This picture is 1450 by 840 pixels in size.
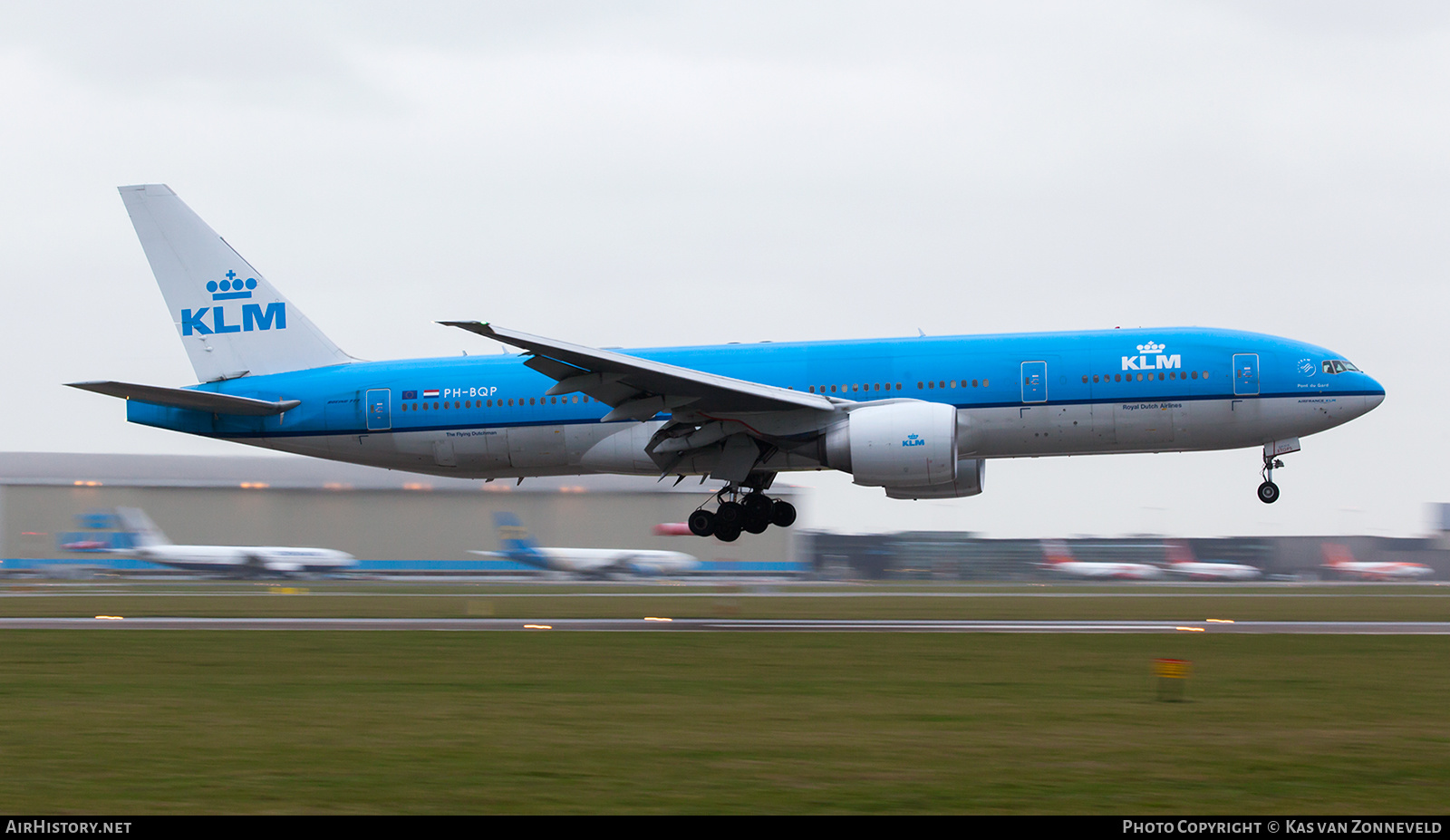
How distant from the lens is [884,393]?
106ft

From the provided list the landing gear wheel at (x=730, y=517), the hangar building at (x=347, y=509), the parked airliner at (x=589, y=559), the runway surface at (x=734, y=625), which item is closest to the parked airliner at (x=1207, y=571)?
the hangar building at (x=347, y=509)

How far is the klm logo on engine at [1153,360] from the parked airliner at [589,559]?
1917 inches

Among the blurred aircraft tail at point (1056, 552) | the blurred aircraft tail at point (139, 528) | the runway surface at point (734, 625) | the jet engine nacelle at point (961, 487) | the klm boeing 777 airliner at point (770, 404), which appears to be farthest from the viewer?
the blurred aircraft tail at point (1056, 552)

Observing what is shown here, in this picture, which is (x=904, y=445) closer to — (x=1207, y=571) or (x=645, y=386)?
(x=645, y=386)

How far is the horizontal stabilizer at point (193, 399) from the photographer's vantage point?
3281 cm

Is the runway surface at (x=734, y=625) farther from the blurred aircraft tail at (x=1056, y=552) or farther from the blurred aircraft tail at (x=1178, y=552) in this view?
the blurred aircraft tail at (x=1178, y=552)

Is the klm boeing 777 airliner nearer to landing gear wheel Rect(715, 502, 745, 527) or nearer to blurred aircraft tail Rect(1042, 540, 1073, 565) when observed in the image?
landing gear wheel Rect(715, 502, 745, 527)

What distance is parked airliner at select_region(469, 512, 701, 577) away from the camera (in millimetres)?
78125

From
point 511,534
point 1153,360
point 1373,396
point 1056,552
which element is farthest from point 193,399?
point 1056,552

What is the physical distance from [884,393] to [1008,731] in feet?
58.2

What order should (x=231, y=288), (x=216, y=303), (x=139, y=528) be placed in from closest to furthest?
(x=216, y=303) < (x=231, y=288) < (x=139, y=528)

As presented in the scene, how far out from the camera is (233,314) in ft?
123

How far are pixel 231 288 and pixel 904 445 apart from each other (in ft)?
63.3

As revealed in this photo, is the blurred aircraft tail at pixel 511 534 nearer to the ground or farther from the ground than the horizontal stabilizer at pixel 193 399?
nearer to the ground
